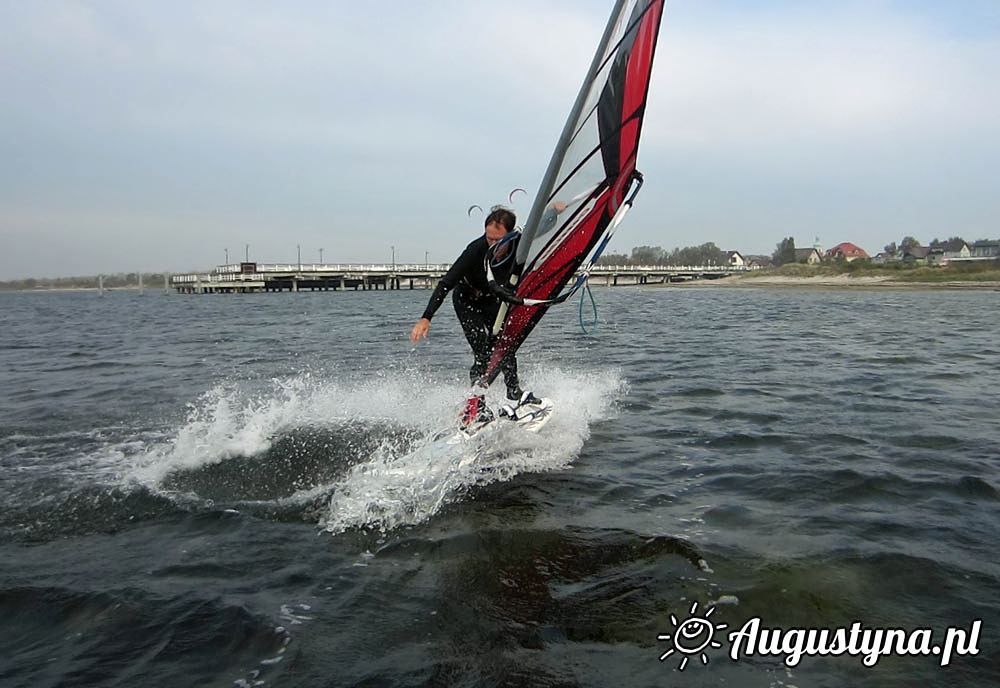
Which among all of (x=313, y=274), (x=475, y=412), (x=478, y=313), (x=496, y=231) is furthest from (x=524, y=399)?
(x=313, y=274)

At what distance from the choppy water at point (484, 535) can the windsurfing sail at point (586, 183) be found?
1.40 m

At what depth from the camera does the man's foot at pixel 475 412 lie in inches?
247

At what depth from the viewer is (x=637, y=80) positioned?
5.21m

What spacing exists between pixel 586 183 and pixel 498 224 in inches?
36.1

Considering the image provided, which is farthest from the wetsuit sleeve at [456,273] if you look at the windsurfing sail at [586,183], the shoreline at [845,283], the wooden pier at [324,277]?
the wooden pier at [324,277]

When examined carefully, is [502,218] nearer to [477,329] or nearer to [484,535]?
[477,329]

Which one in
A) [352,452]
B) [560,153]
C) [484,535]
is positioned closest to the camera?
[484,535]

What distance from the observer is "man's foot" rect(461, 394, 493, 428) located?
20.6 feet

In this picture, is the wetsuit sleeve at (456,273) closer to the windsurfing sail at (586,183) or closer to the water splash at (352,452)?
the windsurfing sail at (586,183)

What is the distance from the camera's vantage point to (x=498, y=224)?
6.33 m

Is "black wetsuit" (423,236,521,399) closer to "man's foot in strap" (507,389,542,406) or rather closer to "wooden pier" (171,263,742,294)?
"man's foot in strap" (507,389,542,406)

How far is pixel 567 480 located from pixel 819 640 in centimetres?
270

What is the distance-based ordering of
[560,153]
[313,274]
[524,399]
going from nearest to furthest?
[560,153] < [524,399] < [313,274]

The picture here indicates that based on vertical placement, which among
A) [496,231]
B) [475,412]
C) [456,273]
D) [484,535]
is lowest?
[484,535]
